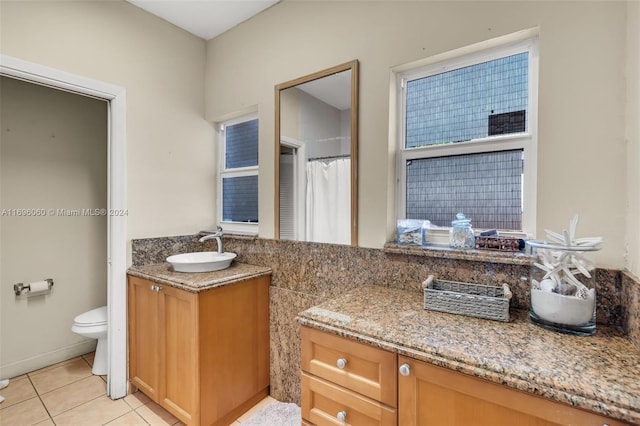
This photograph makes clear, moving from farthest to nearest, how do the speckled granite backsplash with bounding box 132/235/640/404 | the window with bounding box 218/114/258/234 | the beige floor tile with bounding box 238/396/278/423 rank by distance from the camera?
the window with bounding box 218/114/258/234 → the beige floor tile with bounding box 238/396/278/423 → the speckled granite backsplash with bounding box 132/235/640/404

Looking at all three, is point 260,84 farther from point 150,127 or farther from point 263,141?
point 150,127

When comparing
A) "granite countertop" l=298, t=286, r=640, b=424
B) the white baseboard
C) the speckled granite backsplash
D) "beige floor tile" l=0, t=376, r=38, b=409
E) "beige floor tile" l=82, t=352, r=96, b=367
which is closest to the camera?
"granite countertop" l=298, t=286, r=640, b=424

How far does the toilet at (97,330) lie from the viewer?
219cm

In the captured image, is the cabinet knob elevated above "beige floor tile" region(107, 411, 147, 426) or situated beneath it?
elevated above

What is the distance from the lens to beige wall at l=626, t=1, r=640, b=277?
102 cm

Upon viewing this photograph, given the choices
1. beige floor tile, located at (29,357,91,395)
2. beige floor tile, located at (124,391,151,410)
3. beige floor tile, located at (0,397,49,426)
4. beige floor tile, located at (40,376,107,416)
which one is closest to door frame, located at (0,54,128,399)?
beige floor tile, located at (124,391,151,410)

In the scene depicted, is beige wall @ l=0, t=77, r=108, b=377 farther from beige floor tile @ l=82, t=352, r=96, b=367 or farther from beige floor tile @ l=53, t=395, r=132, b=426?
beige floor tile @ l=53, t=395, r=132, b=426

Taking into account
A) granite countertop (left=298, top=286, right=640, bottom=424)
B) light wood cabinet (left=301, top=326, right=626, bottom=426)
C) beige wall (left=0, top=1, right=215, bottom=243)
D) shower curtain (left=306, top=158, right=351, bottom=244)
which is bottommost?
light wood cabinet (left=301, top=326, right=626, bottom=426)

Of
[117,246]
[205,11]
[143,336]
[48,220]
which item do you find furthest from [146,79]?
[143,336]

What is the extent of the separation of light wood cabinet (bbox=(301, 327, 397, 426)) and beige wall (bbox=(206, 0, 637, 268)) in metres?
0.69

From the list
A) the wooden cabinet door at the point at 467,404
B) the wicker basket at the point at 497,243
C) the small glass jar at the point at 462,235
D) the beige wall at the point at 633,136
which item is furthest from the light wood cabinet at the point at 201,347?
the beige wall at the point at 633,136

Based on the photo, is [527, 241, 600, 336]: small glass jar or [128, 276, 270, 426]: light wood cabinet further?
[128, 276, 270, 426]: light wood cabinet

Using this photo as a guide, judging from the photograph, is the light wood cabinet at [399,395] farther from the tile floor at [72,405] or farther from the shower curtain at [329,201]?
the tile floor at [72,405]

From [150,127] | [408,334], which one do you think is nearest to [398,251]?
[408,334]
